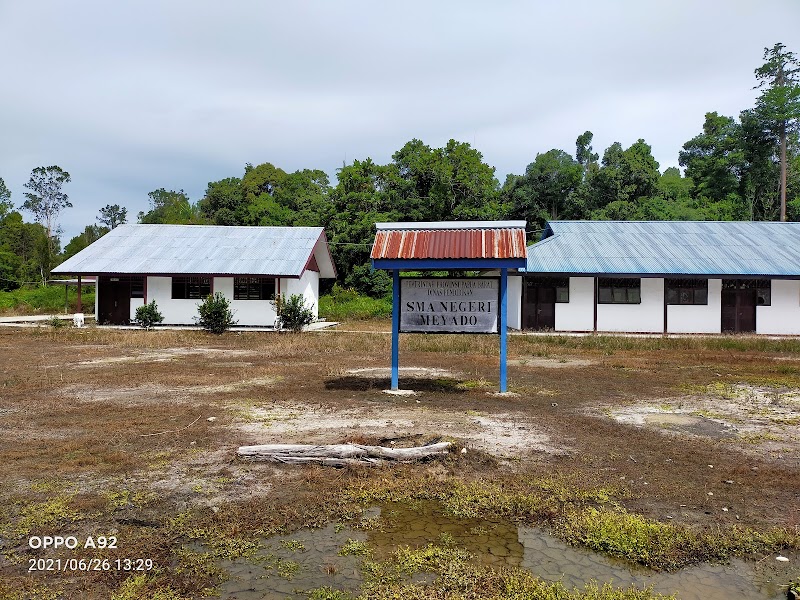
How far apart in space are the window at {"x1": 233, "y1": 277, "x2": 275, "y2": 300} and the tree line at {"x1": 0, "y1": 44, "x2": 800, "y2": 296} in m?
11.7

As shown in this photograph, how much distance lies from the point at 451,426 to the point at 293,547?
394 cm

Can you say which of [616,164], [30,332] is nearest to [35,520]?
[30,332]

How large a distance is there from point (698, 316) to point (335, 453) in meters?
23.2

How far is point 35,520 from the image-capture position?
4.58 m

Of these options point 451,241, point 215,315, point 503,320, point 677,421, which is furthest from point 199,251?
point 677,421

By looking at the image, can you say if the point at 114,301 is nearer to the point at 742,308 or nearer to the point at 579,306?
the point at 579,306

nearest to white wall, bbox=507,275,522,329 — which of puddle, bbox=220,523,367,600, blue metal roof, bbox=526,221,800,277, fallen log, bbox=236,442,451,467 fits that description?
blue metal roof, bbox=526,221,800,277

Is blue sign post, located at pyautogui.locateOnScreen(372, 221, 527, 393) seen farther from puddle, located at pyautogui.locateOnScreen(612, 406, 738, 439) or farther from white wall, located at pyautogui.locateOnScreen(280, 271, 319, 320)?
white wall, located at pyautogui.locateOnScreen(280, 271, 319, 320)

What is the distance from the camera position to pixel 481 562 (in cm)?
409

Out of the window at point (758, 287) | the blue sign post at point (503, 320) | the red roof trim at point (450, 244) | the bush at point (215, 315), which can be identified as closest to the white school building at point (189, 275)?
the bush at point (215, 315)

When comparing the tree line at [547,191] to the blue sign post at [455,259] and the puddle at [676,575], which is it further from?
the puddle at [676,575]

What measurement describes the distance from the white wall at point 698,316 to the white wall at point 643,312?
0.52 metres

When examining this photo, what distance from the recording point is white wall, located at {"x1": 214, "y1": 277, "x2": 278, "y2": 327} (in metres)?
27.6

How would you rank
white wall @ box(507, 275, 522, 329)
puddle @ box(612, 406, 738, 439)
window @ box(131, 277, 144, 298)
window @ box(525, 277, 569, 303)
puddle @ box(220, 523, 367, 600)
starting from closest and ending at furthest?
1. puddle @ box(220, 523, 367, 600)
2. puddle @ box(612, 406, 738, 439)
3. window @ box(525, 277, 569, 303)
4. white wall @ box(507, 275, 522, 329)
5. window @ box(131, 277, 144, 298)
